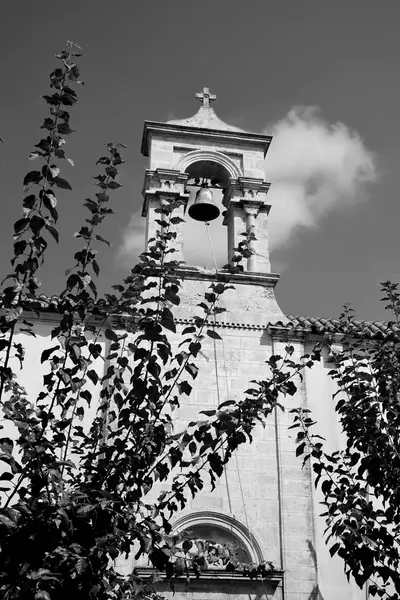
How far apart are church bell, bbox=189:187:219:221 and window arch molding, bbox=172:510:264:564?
456cm

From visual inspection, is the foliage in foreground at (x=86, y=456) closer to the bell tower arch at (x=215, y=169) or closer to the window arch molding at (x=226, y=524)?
the window arch molding at (x=226, y=524)

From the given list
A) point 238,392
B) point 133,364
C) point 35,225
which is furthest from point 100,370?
point 35,225

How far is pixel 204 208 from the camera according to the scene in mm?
11211

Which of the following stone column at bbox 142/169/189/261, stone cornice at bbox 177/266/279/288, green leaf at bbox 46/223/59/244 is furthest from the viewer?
stone column at bbox 142/169/189/261

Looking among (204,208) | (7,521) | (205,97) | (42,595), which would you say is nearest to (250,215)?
(204,208)

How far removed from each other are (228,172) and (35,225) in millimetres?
7220

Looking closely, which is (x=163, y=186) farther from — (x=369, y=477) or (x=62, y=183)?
(x=62, y=183)

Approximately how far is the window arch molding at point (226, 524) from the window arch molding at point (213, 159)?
5219mm

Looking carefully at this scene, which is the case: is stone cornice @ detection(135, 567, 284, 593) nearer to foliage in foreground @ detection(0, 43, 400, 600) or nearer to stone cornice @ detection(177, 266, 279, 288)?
foliage in foreground @ detection(0, 43, 400, 600)

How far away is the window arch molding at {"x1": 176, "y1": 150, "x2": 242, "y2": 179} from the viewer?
11453 mm

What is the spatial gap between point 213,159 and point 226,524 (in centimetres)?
561

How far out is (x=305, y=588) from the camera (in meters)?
8.58

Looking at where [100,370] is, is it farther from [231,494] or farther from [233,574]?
[233,574]

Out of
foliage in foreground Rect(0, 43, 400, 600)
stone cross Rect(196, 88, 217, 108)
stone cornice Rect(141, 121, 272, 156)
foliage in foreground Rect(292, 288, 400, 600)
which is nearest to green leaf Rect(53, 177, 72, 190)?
foliage in foreground Rect(0, 43, 400, 600)
